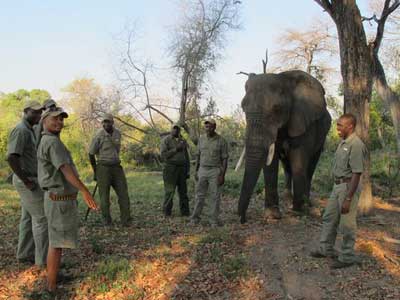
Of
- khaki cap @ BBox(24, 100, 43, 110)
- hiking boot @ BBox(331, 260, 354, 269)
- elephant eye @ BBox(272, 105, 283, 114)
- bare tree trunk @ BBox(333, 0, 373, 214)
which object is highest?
bare tree trunk @ BBox(333, 0, 373, 214)

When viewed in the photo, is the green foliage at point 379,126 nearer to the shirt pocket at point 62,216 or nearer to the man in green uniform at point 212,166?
the man in green uniform at point 212,166

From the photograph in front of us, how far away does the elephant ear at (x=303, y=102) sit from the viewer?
9.41 meters

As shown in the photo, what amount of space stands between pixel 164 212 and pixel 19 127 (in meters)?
4.68

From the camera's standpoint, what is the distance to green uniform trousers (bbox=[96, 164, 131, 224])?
912 cm

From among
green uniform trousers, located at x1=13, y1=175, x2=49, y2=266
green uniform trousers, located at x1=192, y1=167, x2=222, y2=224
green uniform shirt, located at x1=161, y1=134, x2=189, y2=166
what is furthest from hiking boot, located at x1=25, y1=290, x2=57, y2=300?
green uniform shirt, located at x1=161, y1=134, x2=189, y2=166

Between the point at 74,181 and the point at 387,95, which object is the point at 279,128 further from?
the point at 387,95

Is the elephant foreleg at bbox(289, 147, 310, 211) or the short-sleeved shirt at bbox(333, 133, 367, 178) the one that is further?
the elephant foreleg at bbox(289, 147, 310, 211)

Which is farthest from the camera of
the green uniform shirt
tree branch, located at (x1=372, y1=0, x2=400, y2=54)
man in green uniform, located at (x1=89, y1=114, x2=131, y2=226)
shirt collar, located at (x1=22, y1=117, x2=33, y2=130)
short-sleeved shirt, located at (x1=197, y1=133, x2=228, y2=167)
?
tree branch, located at (x1=372, y1=0, x2=400, y2=54)

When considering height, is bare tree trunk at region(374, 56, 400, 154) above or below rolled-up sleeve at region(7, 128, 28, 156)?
above

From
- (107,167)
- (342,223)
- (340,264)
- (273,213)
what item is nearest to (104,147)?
(107,167)

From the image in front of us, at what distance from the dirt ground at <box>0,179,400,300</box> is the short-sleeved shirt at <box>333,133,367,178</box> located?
1281 millimetres

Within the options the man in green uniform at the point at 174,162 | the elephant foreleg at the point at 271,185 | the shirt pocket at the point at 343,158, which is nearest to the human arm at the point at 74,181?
the shirt pocket at the point at 343,158

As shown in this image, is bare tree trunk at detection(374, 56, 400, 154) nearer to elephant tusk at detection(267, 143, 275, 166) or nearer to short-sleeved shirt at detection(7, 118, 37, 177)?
elephant tusk at detection(267, 143, 275, 166)

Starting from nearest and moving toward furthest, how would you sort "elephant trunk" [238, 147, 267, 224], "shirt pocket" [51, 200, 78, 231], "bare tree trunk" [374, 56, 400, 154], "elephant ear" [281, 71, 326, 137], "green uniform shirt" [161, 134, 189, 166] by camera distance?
"shirt pocket" [51, 200, 78, 231] < "elephant trunk" [238, 147, 267, 224] < "elephant ear" [281, 71, 326, 137] < "green uniform shirt" [161, 134, 189, 166] < "bare tree trunk" [374, 56, 400, 154]
